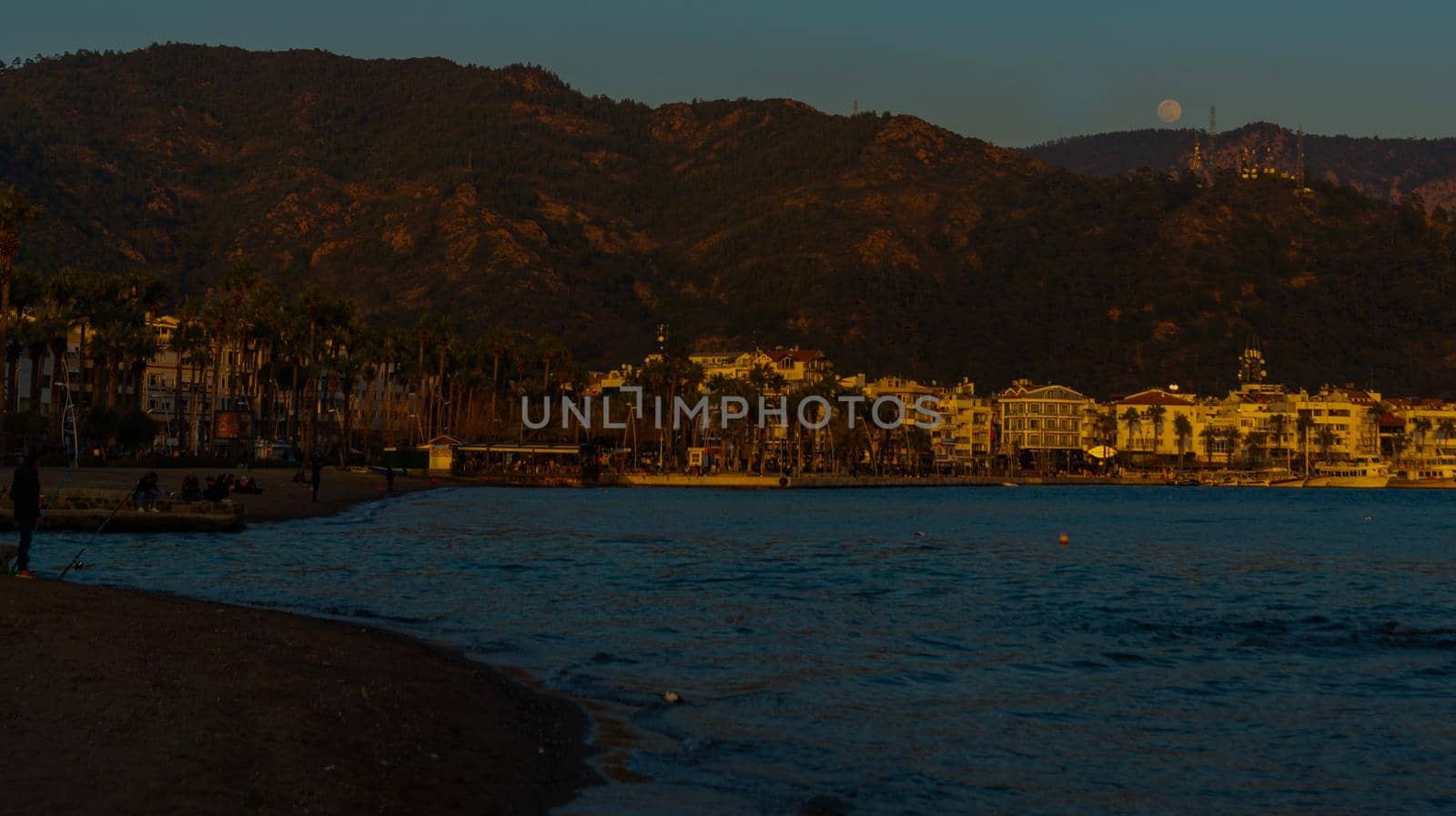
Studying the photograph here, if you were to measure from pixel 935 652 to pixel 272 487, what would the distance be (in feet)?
204

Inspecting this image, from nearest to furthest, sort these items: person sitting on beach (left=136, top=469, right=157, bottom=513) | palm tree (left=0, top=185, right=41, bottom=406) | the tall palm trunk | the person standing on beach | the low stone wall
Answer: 1. the person standing on beach
2. the low stone wall
3. person sitting on beach (left=136, top=469, right=157, bottom=513)
4. palm tree (left=0, top=185, right=41, bottom=406)
5. the tall palm trunk

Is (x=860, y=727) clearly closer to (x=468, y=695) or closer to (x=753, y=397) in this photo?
(x=468, y=695)

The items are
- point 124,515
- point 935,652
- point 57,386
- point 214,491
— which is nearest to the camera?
point 935,652

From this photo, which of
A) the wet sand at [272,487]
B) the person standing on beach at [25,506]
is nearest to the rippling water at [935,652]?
the person standing on beach at [25,506]

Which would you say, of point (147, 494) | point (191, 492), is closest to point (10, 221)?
point (191, 492)

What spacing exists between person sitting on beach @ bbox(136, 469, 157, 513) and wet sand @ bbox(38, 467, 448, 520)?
86.6 inches

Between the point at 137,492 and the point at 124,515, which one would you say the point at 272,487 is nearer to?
the point at 137,492

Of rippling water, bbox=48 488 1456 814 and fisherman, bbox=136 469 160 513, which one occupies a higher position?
fisherman, bbox=136 469 160 513

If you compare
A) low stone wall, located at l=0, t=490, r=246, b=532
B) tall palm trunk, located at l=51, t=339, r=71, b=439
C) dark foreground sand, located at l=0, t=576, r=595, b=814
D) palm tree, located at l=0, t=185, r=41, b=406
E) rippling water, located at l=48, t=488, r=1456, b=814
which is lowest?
rippling water, located at l=48, t=488, r=1456, b=814

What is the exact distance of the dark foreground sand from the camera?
10438mm

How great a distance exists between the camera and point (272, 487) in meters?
79.1

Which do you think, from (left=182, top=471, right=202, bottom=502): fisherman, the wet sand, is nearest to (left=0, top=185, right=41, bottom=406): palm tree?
the wet sand

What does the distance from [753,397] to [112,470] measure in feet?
356

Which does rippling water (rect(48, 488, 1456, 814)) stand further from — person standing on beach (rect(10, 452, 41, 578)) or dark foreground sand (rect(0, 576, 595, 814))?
person standing on beach (rect(10, 452, 41, 578))
